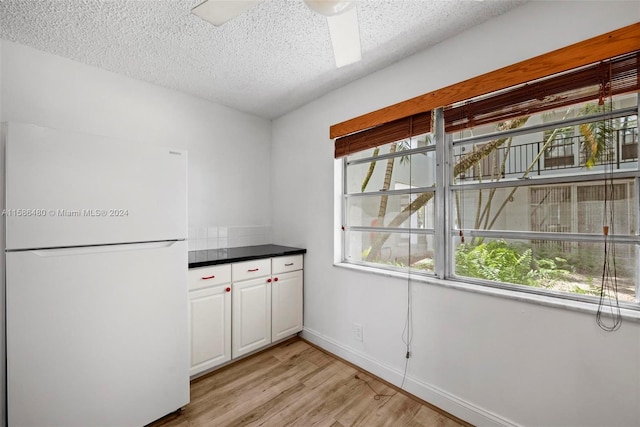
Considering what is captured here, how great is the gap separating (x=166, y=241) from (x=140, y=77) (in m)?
1.49

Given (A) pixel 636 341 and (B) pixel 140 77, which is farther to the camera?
(B) pixel 140 77

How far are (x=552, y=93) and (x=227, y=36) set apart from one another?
6.16 feet

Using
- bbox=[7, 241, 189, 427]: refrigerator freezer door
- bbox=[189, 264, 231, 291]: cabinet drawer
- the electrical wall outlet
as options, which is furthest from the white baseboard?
bbox=[7, 241, 189, 427]: refrigerator freezer door

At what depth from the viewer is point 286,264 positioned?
106 inches

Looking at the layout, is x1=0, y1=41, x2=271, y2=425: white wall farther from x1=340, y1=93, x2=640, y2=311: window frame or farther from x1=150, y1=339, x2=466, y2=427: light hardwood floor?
x1=340, y1=93, x2=640, y2=311: window frame

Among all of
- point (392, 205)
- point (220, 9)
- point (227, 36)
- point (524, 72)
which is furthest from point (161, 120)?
point (524, 72)

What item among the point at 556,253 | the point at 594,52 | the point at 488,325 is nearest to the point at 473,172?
the point at 556,253

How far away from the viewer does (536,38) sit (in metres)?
1.50

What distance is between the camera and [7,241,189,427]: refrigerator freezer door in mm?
1329

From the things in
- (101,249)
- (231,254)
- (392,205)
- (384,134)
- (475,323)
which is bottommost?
(475,323)

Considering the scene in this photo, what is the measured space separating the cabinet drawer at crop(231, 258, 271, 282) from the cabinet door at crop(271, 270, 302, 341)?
0.15 m

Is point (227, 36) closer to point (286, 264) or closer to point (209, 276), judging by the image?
point (209, 276)

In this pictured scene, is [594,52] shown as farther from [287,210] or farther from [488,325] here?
[287,210]

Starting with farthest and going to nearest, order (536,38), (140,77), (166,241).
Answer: (140,77) < (166,241) < (536,38)
